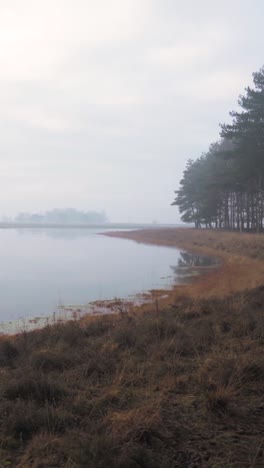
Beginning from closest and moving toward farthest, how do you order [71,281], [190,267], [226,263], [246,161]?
[71,281]
[226,263]
[190,267]
[246,161]

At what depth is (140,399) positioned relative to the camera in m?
4.73

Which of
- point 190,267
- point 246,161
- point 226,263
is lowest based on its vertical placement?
point 190,267

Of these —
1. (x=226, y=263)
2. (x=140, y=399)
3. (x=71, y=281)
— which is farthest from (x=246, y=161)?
(x=140, y=399)

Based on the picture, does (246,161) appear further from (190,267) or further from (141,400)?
(141,400)

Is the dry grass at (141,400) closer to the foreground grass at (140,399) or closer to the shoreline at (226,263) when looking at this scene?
the foreground grass at (140,399)

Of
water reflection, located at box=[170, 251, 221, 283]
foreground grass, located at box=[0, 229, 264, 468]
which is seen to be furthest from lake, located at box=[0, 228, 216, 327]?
foreground grass, located at box=[0, 229, 264, 468]

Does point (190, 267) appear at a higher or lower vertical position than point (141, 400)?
lower

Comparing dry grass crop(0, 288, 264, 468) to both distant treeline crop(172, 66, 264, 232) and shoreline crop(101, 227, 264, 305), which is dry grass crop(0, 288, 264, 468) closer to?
shoreline crop(101, 227, 264, 305)

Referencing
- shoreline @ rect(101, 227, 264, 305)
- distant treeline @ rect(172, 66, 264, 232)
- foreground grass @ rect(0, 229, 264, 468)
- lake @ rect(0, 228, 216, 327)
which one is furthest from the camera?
distant treeline @ rect(172, 66, 264, 232)

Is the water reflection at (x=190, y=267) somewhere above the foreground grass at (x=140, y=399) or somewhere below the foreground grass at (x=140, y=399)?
below

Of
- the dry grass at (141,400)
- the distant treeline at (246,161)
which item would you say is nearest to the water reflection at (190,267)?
the distant treeline at (246,161)

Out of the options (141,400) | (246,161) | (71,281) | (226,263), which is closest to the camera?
(141,400)

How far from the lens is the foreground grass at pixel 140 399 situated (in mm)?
3564

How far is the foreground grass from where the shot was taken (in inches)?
140
